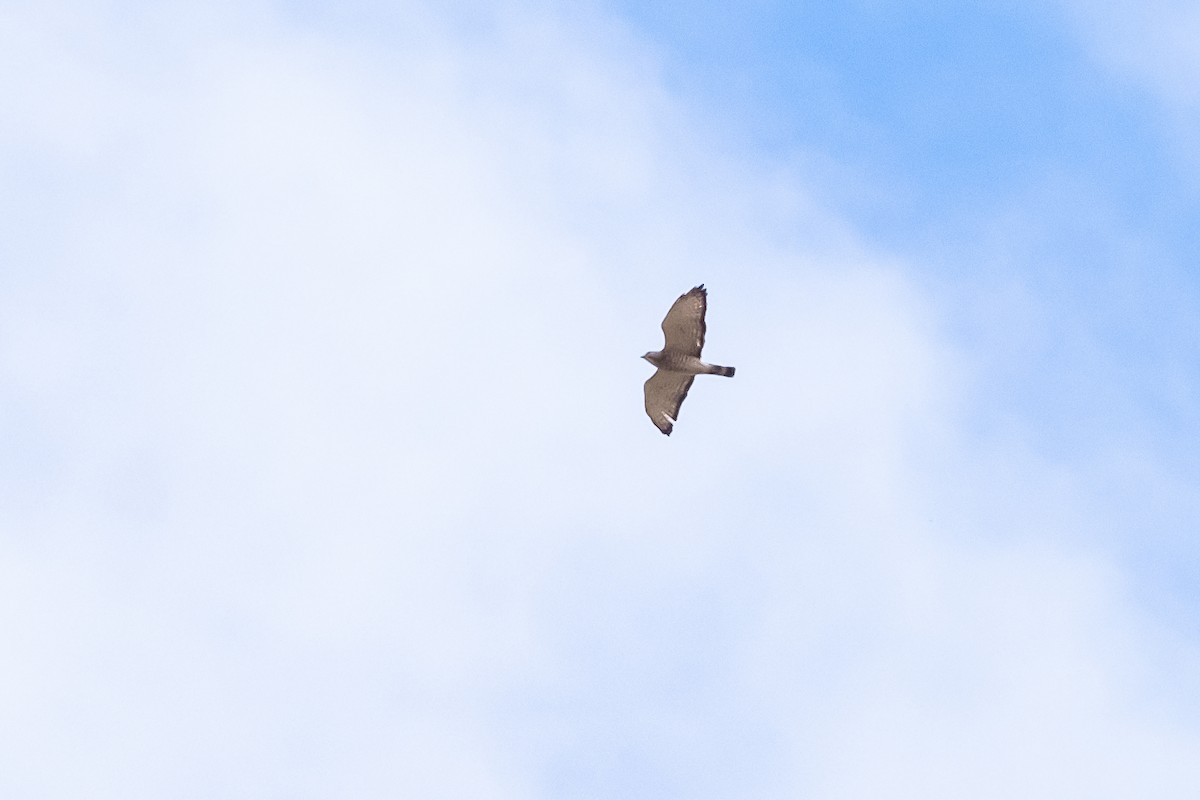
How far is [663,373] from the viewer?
72.8 m

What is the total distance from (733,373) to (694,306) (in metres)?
3.10

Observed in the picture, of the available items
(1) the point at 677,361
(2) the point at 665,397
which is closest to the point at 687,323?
(1) the point at 677,361

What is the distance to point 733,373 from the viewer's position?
236ft

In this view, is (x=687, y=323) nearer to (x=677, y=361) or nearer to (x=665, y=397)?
(x=677, y=361)

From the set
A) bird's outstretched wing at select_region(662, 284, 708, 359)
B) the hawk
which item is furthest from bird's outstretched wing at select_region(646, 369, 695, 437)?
bird's outstretched wing at select_region(662, 284, 708, 359)

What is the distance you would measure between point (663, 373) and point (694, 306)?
3427 millimetres

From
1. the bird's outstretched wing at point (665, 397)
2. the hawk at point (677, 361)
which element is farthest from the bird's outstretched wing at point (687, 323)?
the bird's outstretched wing at point (665, 397)

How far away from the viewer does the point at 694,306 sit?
7025 cm

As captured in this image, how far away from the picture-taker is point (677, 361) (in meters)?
71.9

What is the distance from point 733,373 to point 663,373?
2.43 m

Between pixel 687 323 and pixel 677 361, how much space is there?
1770mm

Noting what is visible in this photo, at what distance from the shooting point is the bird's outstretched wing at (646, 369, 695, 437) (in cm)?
7288

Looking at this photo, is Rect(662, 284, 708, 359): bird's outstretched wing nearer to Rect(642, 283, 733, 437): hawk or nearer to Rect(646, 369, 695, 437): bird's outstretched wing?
Rect(642, 283, 733, 437): hawk

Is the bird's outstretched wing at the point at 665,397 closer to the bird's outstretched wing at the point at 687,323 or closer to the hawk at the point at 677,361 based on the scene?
the hawk at the point at 677,361
